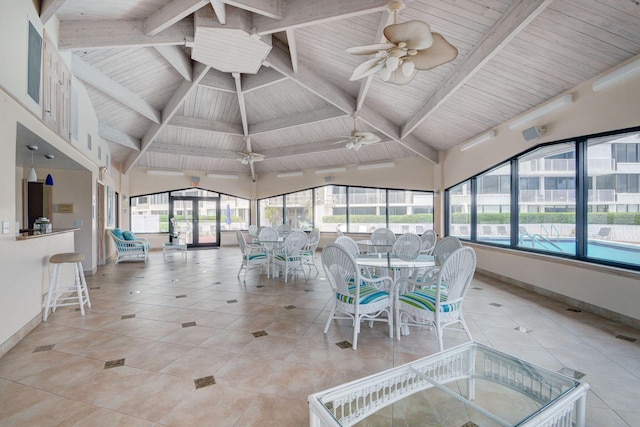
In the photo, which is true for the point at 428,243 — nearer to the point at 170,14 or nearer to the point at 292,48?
the point at 292,48

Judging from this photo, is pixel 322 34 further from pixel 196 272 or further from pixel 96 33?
pixel 196 272

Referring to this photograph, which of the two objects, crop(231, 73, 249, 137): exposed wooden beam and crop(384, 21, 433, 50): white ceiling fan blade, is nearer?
crop(384, 21, 433, 50): white ceiling fan blade

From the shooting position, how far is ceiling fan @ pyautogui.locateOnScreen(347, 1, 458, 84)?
2.39m

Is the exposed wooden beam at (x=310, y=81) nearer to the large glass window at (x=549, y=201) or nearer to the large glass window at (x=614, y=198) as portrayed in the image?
the large glass window at (x=549, y=201)

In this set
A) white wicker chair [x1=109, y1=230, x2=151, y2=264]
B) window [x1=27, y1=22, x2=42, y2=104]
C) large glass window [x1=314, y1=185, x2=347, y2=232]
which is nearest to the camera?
window [x1=27, y1=22, x2=42, y2=104]

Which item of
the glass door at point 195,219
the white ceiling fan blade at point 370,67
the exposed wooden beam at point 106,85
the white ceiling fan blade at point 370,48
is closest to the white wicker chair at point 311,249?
the white ceiling fan blade at point 370,67

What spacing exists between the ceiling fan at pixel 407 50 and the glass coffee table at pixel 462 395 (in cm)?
241

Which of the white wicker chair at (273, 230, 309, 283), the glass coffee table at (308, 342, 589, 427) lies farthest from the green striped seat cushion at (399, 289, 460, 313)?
the white wicker chair at (273, 230, 309, 283)

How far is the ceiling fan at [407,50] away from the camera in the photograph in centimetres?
239

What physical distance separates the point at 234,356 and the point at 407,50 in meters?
3.13

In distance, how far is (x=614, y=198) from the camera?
3.51 meters

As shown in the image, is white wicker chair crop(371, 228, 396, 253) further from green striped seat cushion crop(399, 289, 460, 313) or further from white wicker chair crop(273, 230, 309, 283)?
green striped seat cushion crop(399, 289, 460, 313)

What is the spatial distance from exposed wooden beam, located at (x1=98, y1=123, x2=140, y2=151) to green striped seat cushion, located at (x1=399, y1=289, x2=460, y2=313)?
24.9 feet

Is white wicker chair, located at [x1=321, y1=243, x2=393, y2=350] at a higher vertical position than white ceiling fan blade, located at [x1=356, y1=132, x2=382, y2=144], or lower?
lower
